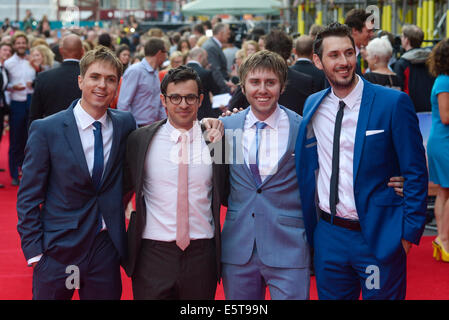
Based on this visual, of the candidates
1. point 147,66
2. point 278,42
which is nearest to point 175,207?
point 278,42

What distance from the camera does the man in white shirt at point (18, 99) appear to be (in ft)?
29.9

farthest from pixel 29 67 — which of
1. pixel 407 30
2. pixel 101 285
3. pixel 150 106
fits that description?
pixel 101 285

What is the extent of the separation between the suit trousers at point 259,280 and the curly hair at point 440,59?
108 inches

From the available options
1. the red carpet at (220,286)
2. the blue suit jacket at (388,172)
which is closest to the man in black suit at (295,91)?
the red carpet at (220,286)

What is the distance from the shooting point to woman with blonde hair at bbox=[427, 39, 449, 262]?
16.9 feet

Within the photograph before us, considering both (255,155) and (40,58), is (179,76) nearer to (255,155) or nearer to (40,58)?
(255,155)

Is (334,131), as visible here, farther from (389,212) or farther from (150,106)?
(150,106)

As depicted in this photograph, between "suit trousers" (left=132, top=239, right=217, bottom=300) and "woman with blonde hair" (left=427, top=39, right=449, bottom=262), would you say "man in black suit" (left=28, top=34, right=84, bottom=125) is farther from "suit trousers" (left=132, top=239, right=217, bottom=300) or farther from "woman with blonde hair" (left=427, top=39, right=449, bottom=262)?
"suit trousers" (left=132, top=239, right=217, bottom=300)

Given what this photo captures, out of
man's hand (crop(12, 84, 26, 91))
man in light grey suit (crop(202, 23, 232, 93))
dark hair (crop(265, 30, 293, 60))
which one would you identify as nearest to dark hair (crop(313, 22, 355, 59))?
dark hair (crop(265, 30, 293, 60))

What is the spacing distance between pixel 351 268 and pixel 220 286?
2.02 meters

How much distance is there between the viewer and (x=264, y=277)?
3.15m

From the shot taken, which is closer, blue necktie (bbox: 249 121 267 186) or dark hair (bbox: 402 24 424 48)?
blue necktie (bbox: 249 121 267 186)

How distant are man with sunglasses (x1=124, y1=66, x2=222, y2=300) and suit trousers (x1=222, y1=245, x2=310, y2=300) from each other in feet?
0.27

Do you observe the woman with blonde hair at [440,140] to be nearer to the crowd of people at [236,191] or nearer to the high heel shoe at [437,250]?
the high heel shoe at [437,250]
